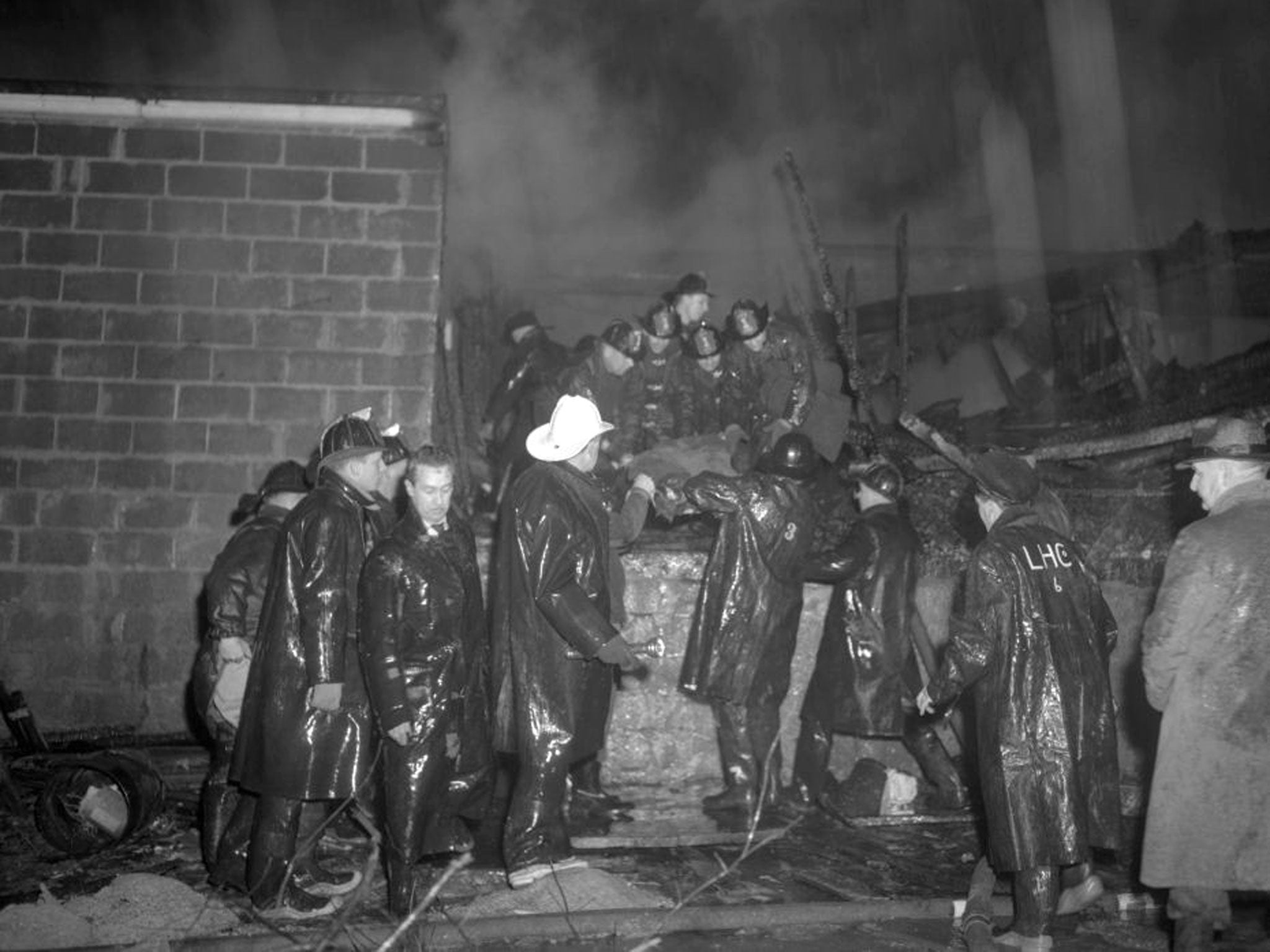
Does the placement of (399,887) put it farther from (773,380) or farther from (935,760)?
(773,380)

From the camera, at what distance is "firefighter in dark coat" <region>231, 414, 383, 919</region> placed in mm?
4996

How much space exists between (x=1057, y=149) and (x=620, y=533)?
15518mm

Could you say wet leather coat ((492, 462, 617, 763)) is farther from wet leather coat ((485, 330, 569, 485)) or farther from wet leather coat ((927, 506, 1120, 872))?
wet leather coat ((485, 330, 569, 485))

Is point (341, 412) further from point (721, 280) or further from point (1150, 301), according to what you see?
point (1150, 301)

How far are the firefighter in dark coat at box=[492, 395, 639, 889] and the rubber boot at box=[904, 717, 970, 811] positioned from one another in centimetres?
228

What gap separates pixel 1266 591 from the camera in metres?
4.15

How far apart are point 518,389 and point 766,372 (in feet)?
6.92

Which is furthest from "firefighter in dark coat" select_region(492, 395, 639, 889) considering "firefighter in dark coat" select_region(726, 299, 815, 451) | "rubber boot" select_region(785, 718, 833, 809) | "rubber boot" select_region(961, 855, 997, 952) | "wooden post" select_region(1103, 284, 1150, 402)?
"wooden post" select_region(1103, 284, 1150, 402)

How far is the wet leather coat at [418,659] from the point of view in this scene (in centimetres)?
492

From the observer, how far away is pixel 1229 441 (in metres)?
4.44

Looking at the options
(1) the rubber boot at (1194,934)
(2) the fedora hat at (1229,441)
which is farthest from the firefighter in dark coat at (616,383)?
(1) the rubber boot at (1194,934)

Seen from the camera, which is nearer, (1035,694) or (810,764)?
(1035,694)

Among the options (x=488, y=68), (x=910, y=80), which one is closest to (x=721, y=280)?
(x=488, y=68)

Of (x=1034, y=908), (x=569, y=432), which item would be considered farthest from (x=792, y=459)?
(x=1034, y=908)
